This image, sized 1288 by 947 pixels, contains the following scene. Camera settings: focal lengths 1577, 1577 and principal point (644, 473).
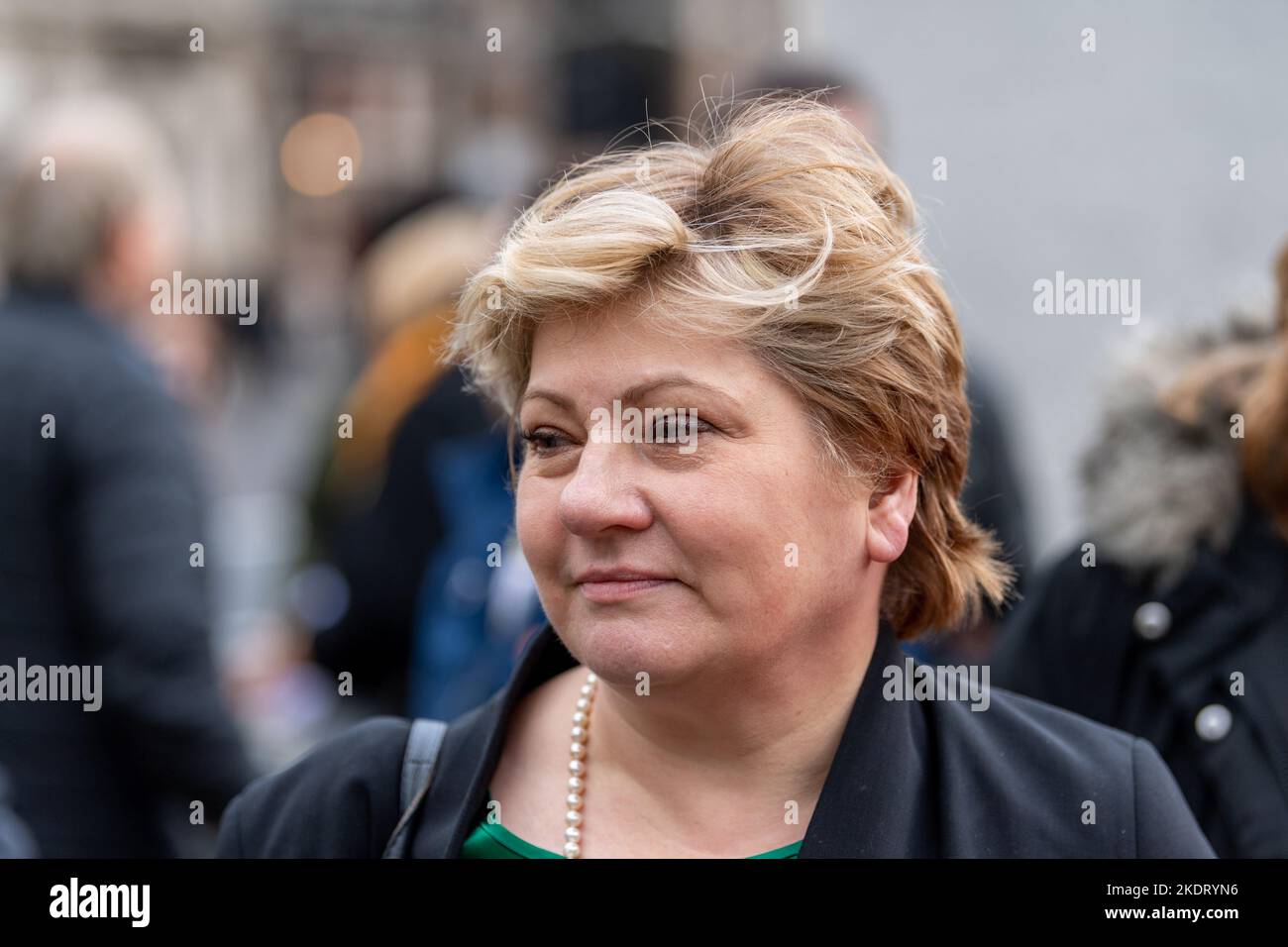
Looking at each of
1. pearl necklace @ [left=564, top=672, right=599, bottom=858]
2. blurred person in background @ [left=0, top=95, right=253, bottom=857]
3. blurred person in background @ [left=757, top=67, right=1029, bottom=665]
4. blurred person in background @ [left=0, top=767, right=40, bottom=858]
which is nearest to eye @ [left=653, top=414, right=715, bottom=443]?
pearl necklace @ [left=564, top=672, right=599, bottom=858]

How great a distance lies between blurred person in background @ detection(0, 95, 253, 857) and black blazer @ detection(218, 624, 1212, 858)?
152 centimetres

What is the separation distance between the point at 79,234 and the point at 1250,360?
107 inches

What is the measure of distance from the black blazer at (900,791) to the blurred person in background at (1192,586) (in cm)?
49

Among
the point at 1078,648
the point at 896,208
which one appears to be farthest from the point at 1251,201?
the point at 896,208

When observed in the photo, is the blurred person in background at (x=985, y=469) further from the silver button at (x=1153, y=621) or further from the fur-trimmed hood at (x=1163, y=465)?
the silver button at (x=1153, y=621)

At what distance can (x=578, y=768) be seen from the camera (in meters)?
2.10

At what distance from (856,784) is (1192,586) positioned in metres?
0.99

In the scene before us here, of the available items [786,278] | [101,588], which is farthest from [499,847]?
[101,588]

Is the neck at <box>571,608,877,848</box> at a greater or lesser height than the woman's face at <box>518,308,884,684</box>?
lesser

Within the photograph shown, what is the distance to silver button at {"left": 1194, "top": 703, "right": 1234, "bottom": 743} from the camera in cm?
256

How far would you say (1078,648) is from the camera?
2.77 metres

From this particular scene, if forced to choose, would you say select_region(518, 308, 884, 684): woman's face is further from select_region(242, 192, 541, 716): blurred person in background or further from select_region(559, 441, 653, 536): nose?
select_region(242, 192, 541, 716): blurred person in background

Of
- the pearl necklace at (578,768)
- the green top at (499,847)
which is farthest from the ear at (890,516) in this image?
the green top at (499,847)

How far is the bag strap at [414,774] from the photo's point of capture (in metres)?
2.03
